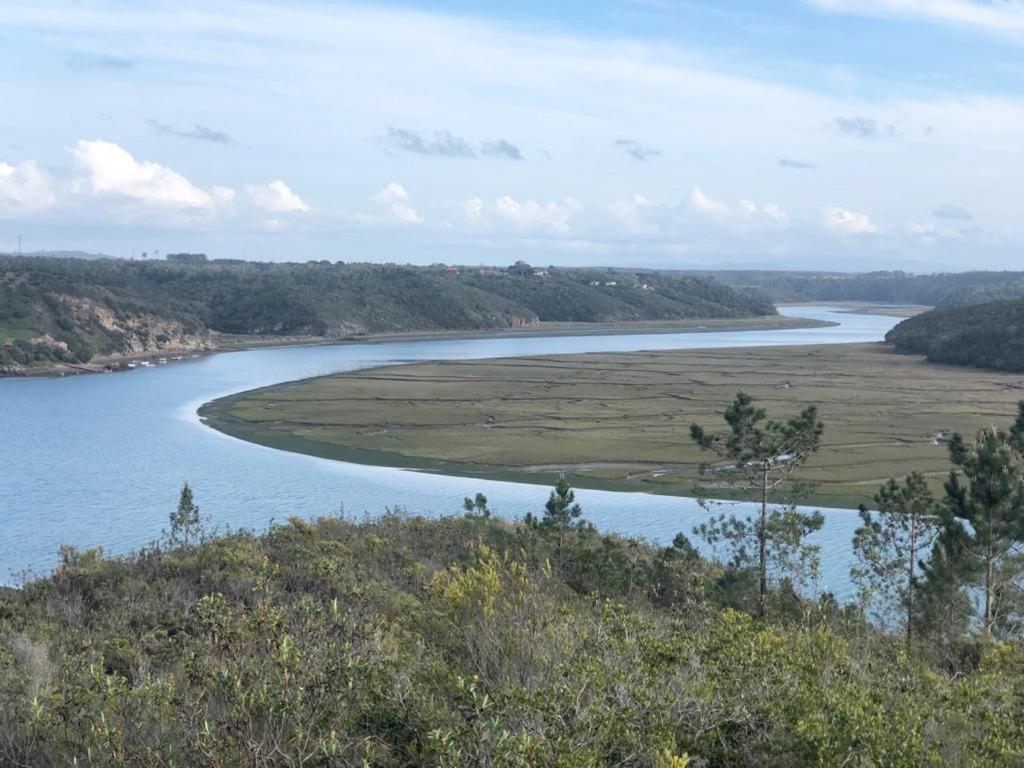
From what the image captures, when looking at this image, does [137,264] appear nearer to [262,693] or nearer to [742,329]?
[742,329]

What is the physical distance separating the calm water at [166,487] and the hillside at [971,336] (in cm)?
5859

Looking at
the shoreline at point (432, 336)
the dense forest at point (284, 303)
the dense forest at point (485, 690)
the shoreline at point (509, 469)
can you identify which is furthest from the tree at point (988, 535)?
the dense forest at point (284, 303)

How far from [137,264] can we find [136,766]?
7240 inches

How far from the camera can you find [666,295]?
179 metres

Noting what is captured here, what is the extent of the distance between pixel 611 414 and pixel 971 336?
159ft

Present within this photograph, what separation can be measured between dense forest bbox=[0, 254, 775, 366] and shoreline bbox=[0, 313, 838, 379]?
1845 millimetres

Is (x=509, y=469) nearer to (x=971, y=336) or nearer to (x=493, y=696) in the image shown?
(x=493, y=696)

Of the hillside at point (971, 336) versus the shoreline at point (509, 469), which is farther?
the hillside at point (971, 336)

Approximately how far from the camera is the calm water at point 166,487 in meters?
31.5

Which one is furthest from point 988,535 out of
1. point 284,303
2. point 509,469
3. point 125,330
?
point 284,303

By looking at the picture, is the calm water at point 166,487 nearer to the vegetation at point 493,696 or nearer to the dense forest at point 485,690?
the dense forest at point 485,690

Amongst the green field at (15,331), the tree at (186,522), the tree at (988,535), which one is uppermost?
the green field at (15,331)

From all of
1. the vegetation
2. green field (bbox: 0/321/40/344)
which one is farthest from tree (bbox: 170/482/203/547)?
green field (bbox: 0/321/40/344)

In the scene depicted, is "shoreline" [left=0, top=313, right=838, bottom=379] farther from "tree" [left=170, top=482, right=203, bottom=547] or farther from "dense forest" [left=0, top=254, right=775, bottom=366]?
"tree" [left=170, top=482, right=203, bottom=547]
